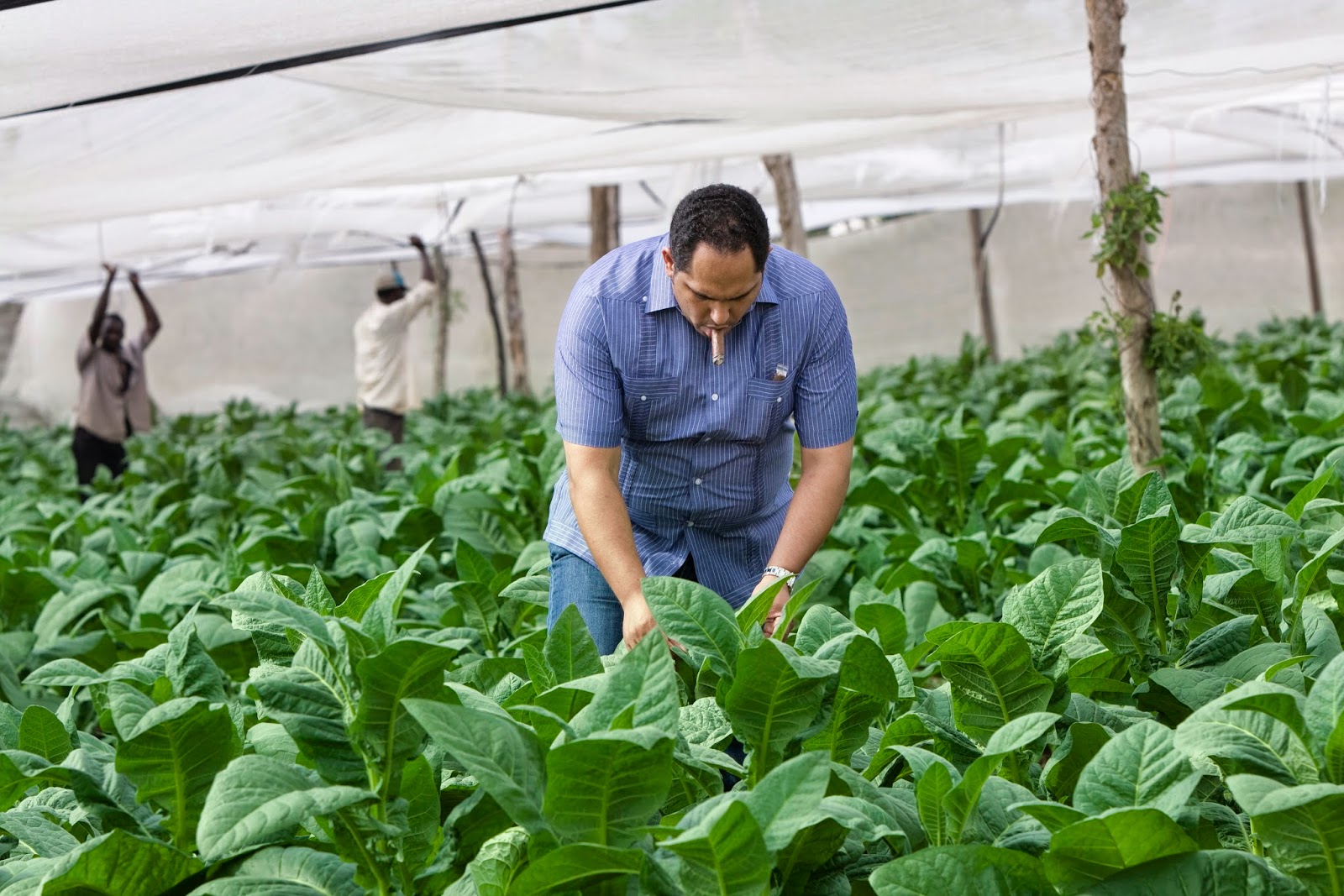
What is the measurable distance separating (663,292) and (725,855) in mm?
1567

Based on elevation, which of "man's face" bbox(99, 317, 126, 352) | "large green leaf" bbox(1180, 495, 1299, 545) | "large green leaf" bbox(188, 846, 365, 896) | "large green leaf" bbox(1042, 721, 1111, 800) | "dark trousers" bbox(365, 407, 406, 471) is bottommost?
"dark trousers" bbox(365, 407, 406, 471)

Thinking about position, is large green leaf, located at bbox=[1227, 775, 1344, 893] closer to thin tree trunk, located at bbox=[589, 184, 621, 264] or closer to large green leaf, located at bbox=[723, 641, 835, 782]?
large green leaf, located at bbox=[723, 641, 835, 782]

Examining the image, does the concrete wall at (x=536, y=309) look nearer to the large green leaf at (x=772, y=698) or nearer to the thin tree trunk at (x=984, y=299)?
the thin tree trunk at (x=984, y=299)

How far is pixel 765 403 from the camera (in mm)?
2930

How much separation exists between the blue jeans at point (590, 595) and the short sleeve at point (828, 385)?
44cm

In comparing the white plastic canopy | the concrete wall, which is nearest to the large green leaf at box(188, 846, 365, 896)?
the white plastic canopy

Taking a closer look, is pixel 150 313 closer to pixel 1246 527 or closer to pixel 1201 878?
pixel 1246 527

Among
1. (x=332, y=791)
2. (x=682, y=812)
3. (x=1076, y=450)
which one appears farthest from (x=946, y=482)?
(x=332, y=791)

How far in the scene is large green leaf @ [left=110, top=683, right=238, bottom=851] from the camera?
1685mm

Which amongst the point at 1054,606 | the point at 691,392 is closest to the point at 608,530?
the point at 691,392

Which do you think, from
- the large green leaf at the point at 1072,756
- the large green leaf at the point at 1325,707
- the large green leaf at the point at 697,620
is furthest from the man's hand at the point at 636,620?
the large green leaf at the point at 1325,707

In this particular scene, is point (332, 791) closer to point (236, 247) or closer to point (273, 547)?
point (273, 547)

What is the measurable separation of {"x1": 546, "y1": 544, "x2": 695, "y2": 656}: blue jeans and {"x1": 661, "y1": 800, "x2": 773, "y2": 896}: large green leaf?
157cm

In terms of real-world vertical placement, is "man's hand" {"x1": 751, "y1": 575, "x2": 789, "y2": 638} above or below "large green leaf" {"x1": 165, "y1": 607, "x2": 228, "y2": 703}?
below
